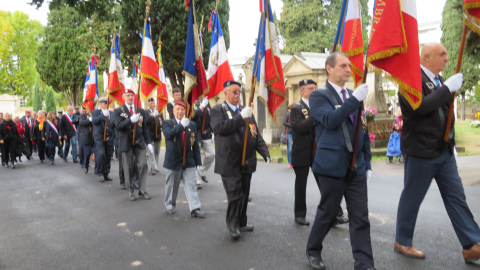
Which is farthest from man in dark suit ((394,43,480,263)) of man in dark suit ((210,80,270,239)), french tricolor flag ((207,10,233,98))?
french tricolor flag ((207,10,233,98))

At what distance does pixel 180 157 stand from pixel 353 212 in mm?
3360

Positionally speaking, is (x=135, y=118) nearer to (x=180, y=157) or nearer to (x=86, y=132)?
(x=180, y=157)

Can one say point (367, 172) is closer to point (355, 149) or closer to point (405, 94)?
point (355, 149)

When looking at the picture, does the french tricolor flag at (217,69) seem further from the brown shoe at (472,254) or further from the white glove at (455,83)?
the brown shoe at (472,254)

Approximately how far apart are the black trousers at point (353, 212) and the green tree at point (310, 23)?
34.1m

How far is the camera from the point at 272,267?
382cm

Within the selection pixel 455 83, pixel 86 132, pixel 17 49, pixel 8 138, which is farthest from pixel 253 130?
pixel 17 49

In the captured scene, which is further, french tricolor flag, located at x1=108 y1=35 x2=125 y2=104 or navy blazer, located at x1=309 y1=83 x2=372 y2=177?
french tricolor flag, located at x1=108 y1=35 x2=125 y2=104

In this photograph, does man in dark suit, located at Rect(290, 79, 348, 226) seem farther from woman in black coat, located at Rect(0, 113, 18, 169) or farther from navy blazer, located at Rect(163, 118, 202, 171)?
woman in black coat, located at Rect(0, 113, 18, 169)

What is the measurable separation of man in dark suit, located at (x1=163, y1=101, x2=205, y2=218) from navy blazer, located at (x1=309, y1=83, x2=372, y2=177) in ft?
9.59

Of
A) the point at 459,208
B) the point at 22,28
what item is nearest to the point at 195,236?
the point at 459,208

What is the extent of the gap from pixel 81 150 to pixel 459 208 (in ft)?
37.2

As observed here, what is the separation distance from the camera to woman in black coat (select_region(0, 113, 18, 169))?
44.9 feet

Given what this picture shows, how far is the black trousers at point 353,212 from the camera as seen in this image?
3.35 metres
